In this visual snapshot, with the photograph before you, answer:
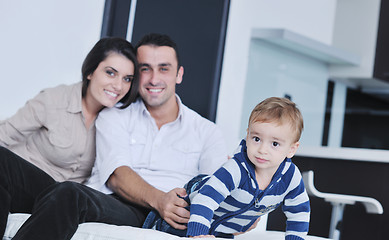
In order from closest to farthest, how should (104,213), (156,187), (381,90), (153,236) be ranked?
(153,236), (104,213), (156,187), (381,90)

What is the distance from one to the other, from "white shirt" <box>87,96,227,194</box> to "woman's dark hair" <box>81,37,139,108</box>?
5 centimetres

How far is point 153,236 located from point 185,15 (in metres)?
2.56

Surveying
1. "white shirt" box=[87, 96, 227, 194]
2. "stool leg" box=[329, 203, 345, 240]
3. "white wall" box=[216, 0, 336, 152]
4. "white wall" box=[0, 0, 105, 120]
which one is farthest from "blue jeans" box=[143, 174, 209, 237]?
"white wall" box=[216, 0, 336, 152]

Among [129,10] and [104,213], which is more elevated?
[129,10]

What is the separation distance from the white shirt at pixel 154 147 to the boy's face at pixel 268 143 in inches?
26.5

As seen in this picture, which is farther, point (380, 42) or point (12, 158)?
point (380, 42)

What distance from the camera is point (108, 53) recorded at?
2258 mm

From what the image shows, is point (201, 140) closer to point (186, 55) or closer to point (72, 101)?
point (72, 101)

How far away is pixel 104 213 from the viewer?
179cm

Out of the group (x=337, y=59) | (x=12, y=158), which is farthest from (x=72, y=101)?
(x=337, y=59)

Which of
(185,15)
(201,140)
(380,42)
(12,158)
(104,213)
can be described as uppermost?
(380,42)

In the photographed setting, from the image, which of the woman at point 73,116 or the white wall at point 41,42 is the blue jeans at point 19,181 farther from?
the white wall at point 41,42

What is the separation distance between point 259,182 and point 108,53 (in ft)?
3.16

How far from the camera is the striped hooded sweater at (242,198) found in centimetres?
153
